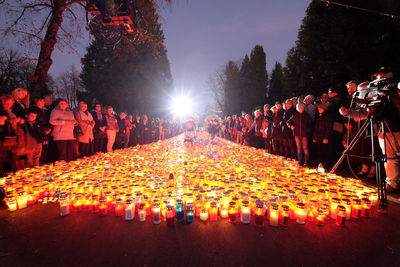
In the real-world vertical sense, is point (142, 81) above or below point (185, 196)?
above

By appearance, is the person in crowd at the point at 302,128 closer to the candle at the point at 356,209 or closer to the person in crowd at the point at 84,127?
the candle at the point at 356,209

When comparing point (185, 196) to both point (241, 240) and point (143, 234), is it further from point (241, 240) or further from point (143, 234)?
point (241, 240)

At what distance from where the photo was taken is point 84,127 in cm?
633

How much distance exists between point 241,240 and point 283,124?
214 inches

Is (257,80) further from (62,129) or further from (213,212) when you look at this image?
(213,212)

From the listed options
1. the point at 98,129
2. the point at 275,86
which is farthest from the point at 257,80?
the point at 98,129

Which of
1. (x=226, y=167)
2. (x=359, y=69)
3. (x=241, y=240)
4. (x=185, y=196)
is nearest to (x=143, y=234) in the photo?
(x=185, y=196)

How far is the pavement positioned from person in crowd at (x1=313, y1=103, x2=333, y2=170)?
3058mm

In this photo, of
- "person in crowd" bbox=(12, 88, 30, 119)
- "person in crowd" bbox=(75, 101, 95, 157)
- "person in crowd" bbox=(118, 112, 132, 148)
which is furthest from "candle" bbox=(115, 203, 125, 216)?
"person in crowd" bbox=(118, 112, 132, 148)

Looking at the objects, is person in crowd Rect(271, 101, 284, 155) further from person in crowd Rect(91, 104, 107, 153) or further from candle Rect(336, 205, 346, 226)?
person in crowd Rect(91, 104, 107, 153)

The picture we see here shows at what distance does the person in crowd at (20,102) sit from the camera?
13.8 ft

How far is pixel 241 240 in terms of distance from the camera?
1960mm

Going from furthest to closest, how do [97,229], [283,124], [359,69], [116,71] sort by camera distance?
[116,71], [359,69], [283,124], [97,229]

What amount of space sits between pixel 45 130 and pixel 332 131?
7.54 m
